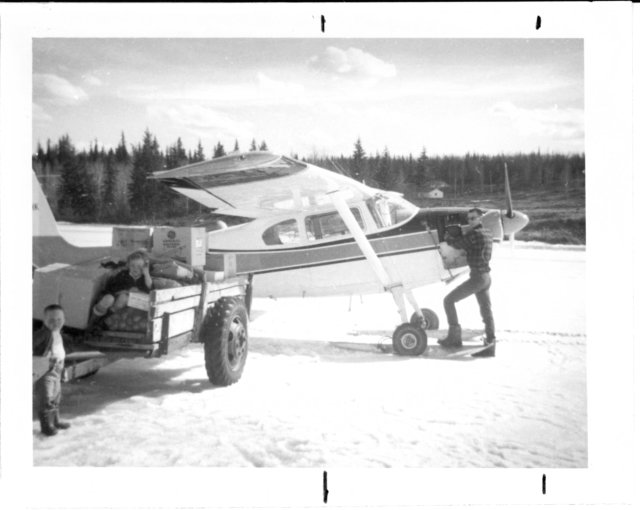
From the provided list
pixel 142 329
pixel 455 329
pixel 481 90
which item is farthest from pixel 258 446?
pixel 481 90

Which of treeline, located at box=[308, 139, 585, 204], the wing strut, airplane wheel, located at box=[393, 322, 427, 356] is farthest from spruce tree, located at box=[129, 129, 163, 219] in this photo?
airplane wheel, located at box=[393, 322, 427, 356]

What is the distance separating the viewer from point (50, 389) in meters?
2.89

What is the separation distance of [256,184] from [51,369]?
1552mm

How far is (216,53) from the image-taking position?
3.19m

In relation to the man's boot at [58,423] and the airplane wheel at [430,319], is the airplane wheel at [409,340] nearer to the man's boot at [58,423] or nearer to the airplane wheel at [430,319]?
the airplane wheel at [430,319]

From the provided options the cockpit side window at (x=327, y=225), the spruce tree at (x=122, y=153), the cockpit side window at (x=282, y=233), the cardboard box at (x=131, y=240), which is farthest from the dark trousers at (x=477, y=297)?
the spruce tree at (x=122, y=153)

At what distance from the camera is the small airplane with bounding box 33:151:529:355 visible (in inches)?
129

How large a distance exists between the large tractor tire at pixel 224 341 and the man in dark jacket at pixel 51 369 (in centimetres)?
76

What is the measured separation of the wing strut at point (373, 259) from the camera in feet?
11.0

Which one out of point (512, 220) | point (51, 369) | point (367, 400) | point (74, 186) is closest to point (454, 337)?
point (367, 400)

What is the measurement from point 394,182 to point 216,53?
137 centimetres

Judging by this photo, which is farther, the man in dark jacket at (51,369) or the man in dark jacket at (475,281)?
the man in dark jacket at (475,281)

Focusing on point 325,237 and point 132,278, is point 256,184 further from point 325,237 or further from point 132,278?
point 132,278

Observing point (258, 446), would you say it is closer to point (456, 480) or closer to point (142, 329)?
point (142, 329)
